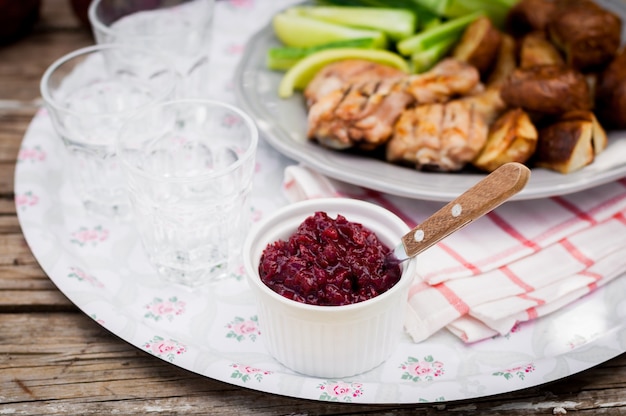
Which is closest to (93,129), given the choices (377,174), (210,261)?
(210,261)

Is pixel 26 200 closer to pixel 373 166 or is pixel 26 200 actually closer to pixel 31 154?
pixel 31 154

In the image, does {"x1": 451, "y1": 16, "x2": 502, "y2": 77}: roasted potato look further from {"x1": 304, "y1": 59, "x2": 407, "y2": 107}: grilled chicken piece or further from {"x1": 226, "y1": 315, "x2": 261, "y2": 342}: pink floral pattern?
{"x1": 226, "y1": 315, "x2": 261, "y2": 342}: pink floral pattern

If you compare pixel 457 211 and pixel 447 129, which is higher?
pixel 457 211

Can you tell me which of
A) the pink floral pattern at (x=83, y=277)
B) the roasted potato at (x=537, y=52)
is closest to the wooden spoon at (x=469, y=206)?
the pink floral pattern at (x=83, y=277)

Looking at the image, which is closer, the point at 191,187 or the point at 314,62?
the point at 191,187

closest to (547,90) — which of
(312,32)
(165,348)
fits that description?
(312,32)

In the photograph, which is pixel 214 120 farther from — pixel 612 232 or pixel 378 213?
pixel 612 232
